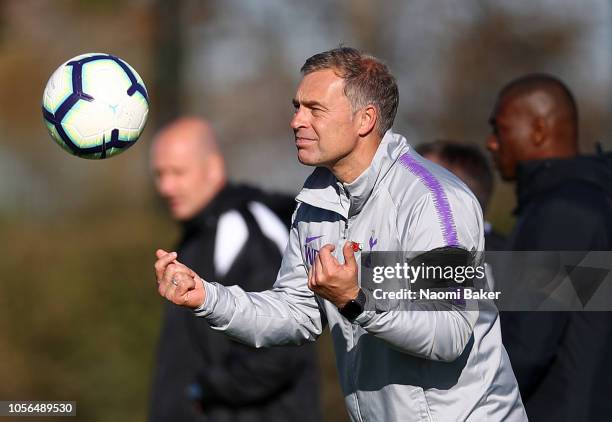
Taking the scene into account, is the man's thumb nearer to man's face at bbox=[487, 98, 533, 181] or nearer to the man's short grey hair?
the man's short grey hair

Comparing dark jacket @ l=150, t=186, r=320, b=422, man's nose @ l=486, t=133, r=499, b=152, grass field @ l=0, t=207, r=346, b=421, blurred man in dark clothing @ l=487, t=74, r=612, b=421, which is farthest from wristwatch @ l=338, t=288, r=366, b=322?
grass field @ l=0, t=207, r=346, b=421

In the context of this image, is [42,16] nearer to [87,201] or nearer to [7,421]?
[87,201]

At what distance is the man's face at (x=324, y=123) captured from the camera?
3965mm

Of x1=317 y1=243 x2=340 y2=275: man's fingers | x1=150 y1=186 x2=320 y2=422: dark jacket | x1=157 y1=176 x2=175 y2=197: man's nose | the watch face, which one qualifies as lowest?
x1=150 y1=186 x2=320 y2=422: dark jacket

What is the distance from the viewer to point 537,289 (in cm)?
477

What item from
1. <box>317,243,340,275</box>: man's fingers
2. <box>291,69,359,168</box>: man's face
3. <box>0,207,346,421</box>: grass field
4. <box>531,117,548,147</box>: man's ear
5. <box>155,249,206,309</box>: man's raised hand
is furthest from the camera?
<box>0,207,346,421</box>: grass field

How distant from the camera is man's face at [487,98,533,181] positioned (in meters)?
5.41

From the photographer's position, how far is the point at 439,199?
367 cm

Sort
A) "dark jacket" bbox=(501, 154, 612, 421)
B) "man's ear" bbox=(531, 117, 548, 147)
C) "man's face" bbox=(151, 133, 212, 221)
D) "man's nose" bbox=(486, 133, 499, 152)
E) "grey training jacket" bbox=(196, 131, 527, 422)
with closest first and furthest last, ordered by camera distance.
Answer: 1. "grey training jacket" bbox=(196, 131, 527, 422)
2. "dark jacket" bbox=(501, 154, 612, 421)
3. "man's ear" bbox=(531, 117, 548, 147)
4. "man's nose" bbox=(486, 133, 499, 152)
5. "man's face" bbox=(151, 133, 212, 221)

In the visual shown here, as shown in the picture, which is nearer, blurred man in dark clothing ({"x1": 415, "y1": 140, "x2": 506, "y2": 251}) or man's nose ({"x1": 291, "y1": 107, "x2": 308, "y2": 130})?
man's nose ({"x1": 291, "y1": 107, "x2": 308, "y2": 130})

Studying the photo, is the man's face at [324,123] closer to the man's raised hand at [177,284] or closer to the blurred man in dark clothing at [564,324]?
the man's raised hand at [177,284]

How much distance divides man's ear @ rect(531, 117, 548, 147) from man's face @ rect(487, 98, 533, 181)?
20mm

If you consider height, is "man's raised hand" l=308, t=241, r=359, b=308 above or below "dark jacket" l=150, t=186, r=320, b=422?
above

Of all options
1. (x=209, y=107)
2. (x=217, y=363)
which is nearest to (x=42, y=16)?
(x=209, y=107)
